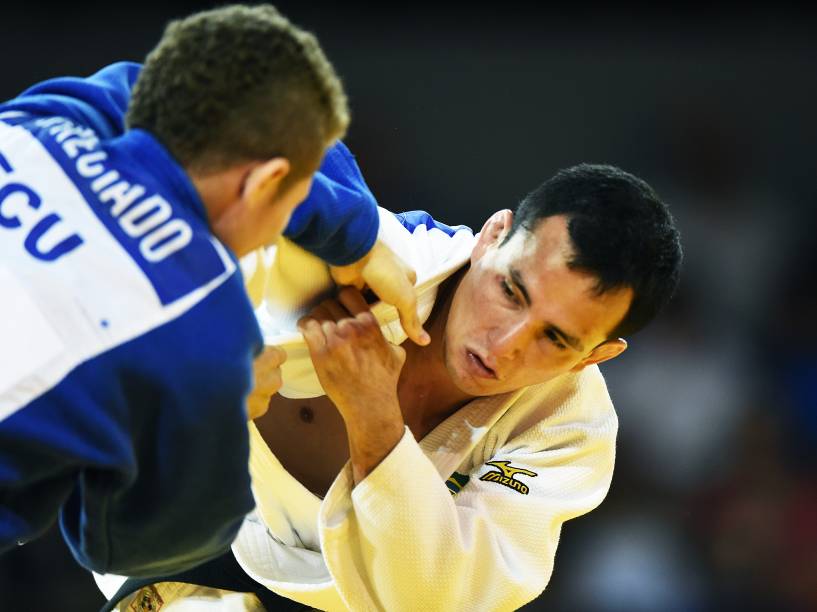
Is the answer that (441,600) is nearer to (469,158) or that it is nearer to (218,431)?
(218,431)

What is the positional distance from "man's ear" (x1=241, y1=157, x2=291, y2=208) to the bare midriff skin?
3.93 feet

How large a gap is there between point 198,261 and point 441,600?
120 cm

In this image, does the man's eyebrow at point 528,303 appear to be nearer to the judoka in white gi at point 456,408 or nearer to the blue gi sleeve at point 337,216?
the judoka in white gi at point 456,408

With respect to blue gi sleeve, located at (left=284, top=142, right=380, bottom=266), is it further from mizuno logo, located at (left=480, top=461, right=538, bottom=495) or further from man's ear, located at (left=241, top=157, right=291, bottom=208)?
mizuno logo, located at (left=480, top=461, right=538, bottom=495)

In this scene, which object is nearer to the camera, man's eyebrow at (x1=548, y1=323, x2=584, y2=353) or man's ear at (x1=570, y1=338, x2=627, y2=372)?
man's eyebrow at (x1=548, y1=323, x2=584, y2=353)

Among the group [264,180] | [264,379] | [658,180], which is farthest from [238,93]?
[658,180]

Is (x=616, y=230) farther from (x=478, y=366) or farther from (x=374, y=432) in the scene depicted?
(x=374, y=432)

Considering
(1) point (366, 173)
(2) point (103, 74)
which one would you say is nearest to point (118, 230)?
(2) point (103, 74)

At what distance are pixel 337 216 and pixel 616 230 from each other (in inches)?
27.6

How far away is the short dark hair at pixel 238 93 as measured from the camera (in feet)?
4.52

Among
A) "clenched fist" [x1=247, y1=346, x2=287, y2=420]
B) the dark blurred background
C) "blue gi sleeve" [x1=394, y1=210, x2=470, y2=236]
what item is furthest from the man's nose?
the dark blurred background

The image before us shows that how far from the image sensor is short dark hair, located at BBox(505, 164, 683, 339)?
2.22 metres

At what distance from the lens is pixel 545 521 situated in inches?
91.7

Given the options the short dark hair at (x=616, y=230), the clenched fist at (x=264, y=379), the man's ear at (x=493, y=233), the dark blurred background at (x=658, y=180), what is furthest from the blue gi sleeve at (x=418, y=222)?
the dark blurred background at (x=658, y=180)
